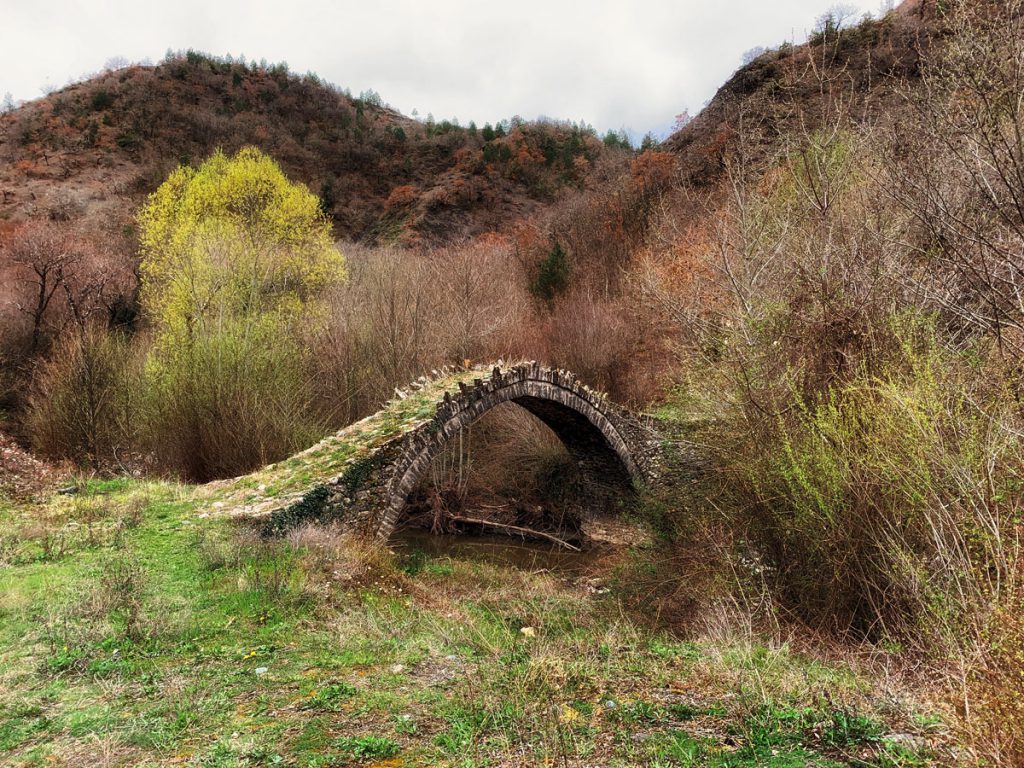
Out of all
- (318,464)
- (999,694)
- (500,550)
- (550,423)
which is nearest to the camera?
(999,694)

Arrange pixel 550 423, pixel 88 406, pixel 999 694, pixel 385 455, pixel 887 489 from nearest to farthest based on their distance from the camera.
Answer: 1. pixel 999 694
2. pixel 887 489
3. pixel 385 455
4. pixel 88 406
5. pixel 550 423

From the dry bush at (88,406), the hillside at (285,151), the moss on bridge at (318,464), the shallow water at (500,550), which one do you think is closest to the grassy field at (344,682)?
the moss on bridge at (318,464)

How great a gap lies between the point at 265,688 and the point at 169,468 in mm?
10616

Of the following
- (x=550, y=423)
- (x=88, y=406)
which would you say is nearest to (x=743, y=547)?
(x=550, y=423)

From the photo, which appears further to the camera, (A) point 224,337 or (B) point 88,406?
(B) point 88,406

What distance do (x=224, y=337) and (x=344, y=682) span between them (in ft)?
34.7

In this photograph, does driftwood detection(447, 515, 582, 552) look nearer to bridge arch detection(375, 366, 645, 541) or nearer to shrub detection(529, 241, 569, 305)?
bridge arch detection(375, 366, 645, 541)

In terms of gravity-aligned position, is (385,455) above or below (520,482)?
above

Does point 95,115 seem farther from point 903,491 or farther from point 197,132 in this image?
point 903,491

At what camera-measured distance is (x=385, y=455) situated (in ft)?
31.1

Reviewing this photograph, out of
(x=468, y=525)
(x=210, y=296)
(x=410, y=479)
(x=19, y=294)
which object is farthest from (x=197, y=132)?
(x=410, y=479)

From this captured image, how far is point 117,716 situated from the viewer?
11.8 feet

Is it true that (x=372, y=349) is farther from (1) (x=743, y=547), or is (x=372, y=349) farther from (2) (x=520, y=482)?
(1) (x=743, y=547)

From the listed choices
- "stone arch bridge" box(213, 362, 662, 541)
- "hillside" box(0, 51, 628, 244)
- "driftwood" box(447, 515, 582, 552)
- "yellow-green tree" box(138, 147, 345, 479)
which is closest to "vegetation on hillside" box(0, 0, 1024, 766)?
"yellow-green tree" box(138, 147, 345, 479)
